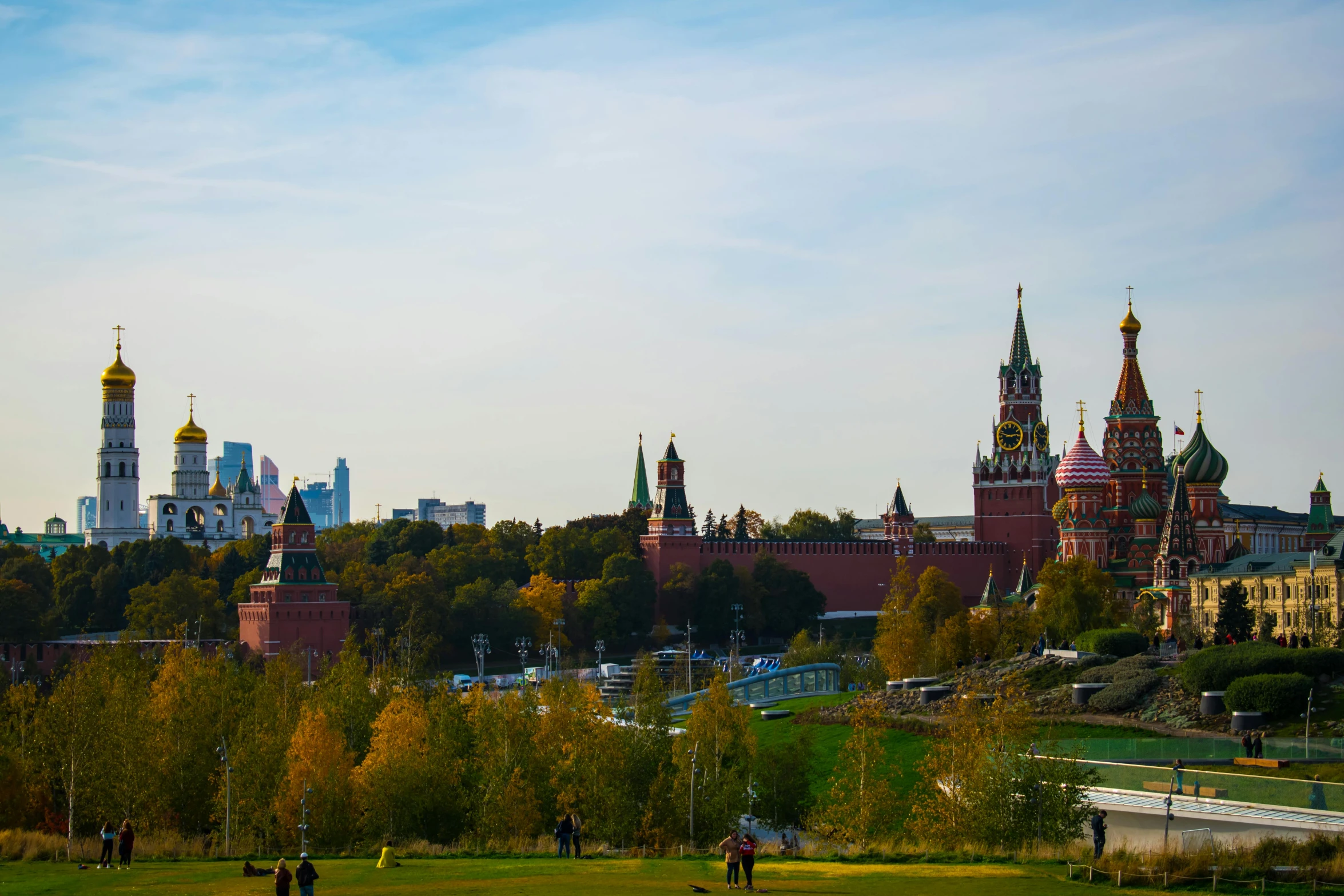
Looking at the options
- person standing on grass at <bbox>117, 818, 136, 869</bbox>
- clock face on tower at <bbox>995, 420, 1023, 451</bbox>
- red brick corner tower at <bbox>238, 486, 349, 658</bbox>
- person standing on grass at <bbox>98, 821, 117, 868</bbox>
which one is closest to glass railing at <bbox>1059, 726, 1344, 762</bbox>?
person standing on grass at <bbox>117, 818, 136, 869</bbox>

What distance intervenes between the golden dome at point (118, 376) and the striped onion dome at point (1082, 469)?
2213 inches

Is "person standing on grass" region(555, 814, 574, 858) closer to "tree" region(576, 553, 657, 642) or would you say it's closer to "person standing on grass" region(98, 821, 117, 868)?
"person standing on grass" region(98, 821, 117, 868)

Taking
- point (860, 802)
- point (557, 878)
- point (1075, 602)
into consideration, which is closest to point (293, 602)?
point (1075, 602)

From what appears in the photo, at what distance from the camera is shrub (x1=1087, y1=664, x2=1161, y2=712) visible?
40375 mm

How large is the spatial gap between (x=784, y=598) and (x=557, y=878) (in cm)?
6144

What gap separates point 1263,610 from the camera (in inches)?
2625

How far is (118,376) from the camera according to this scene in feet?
337

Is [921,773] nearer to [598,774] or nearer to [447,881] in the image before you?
[598,774]

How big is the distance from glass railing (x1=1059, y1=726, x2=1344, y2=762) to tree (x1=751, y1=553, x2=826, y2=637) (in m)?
51.9

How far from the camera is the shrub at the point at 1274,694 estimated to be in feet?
119

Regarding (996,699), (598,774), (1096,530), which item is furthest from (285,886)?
(1096,530)

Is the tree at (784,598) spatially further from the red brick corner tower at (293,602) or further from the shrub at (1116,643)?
the shrub at (1116,643)

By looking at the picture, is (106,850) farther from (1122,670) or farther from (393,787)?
(1122,670)

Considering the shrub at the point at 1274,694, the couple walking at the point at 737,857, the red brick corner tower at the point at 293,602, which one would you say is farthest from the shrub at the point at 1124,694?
the red brick corner tower at the point at 293,602
